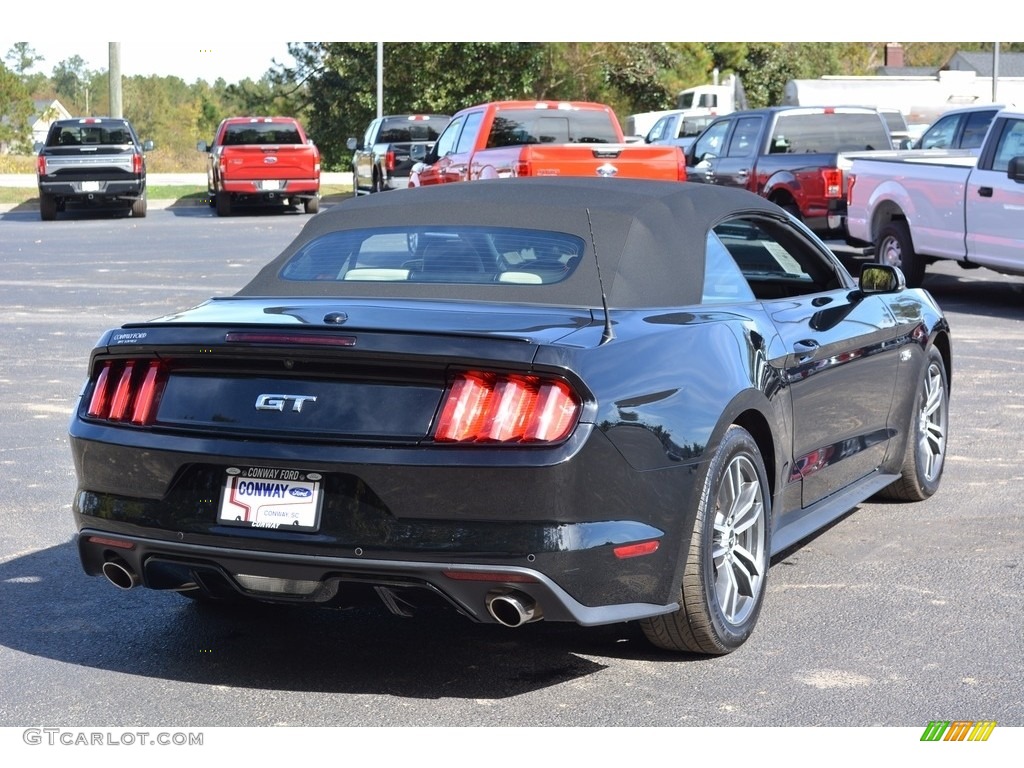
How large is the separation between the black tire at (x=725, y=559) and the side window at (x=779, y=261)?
1145 mm

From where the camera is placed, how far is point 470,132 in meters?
19.8

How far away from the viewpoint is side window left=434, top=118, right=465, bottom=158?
20547mm

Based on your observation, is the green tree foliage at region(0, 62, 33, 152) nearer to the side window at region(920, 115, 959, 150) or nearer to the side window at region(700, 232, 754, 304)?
the side window at region(920, 115, 959, 150)

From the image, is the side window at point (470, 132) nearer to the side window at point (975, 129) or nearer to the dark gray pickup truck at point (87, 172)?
the side window at point (975, 129)

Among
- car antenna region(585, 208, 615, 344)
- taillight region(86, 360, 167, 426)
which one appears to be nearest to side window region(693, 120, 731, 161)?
car antenna region(585, 208, 615, 344)

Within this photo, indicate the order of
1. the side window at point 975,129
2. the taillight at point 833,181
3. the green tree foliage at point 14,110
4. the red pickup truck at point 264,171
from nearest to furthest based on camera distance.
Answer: the taillight at point 833,181, the side window at point 975,129, the red pickup truck at point 264,171, the green tree foliage at point 14,110

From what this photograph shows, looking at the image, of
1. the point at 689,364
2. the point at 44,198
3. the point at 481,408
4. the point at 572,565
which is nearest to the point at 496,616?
the point at 572,565

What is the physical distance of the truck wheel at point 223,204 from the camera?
101 ft

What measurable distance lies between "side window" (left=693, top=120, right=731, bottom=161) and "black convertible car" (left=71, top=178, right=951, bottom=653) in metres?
16.3

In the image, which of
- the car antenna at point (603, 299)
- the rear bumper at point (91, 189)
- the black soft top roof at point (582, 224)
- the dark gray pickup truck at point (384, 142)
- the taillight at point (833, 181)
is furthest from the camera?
the dark gray pickup truck at point (384, 142)

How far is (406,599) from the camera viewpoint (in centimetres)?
448

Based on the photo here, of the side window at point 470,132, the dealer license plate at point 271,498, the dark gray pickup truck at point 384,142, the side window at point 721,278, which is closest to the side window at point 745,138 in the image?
the side window at point 470,132
